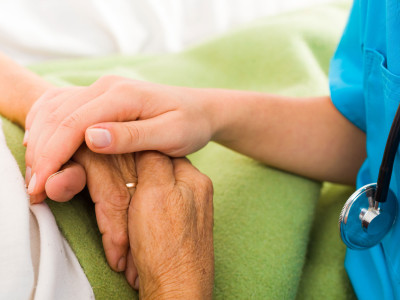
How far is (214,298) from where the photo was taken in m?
0.64

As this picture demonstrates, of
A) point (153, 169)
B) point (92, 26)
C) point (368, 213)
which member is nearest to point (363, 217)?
point (368, 213)

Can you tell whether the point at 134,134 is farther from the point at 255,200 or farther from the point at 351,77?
the point at 351,77

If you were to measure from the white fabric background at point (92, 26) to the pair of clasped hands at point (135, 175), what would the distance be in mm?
859

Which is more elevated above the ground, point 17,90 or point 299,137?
point 17,90

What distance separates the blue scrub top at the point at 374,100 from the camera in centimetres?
61

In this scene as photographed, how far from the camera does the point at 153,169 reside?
0.64 meters

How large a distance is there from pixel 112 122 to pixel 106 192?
0.34 feet

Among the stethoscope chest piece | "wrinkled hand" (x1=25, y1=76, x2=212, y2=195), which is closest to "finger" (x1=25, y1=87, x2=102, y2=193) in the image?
"wrinkled hand" (x1=25, y1=76, x2=212, y2=195)

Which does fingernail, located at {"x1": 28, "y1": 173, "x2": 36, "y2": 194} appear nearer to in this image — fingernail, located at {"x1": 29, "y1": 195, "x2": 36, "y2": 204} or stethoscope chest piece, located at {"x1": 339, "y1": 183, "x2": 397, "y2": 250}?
fingernail, located at {"x1": 29, "y1": 195, "x2": 36, "y2": 204}

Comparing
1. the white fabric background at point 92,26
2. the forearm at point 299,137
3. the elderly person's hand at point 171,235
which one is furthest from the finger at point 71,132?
the white fabric background at point 92,26

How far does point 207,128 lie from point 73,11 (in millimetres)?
1040

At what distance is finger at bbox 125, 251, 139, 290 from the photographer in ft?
2.02

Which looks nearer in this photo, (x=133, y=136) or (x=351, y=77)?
(x=133, y=136)

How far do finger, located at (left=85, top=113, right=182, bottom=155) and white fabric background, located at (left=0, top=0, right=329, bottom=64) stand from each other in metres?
0.99
